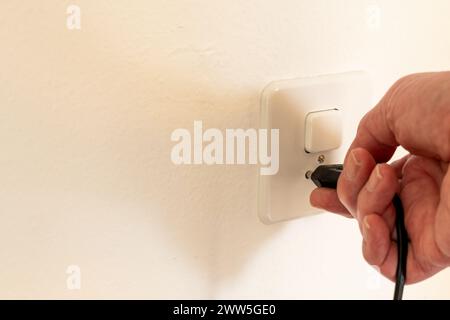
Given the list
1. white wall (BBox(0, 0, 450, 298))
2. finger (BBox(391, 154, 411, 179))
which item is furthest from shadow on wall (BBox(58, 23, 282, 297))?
finger (BBox(391, 154, 411, 179))

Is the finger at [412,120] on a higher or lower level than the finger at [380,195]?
higher

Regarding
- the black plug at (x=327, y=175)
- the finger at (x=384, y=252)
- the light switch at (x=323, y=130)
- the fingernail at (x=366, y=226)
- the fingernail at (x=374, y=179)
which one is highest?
the light switch at (x=323, y=130)

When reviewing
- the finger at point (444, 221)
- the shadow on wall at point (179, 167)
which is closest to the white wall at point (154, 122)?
the shadow on wall at point (179, 167)

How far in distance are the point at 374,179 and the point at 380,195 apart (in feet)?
0.04

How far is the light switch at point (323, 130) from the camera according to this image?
0.42 m

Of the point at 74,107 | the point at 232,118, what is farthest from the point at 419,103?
the point at 74,107

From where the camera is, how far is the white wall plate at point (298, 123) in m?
0.41

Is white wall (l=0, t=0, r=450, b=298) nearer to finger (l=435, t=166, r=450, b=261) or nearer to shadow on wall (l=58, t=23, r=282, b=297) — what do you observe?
shadow on wall (l=58, t=23, r=282, b=297)

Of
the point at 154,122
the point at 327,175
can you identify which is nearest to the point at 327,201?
the point at 327,175

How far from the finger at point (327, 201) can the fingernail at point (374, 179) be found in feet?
0.17

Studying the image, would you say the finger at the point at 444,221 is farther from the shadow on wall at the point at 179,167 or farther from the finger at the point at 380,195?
the shadow on wall at the point at 179,167

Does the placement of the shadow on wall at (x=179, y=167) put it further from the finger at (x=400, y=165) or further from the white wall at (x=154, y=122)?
the finger at (x=400, y=165)

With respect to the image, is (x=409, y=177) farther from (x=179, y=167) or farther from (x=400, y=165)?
(x=179, y=167)
